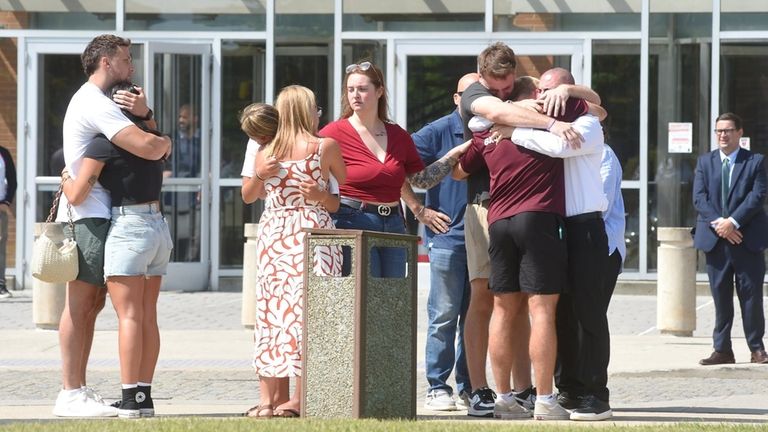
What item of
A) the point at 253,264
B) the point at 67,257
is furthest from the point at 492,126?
the point at 253,264

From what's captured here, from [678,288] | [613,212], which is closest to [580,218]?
[613,212]

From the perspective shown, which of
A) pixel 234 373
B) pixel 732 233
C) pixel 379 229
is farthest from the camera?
pixel 732 233

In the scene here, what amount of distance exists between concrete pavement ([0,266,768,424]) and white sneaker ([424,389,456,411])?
0.24 feet

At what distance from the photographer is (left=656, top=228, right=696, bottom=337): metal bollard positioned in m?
13.5

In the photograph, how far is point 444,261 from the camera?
8.80 metres

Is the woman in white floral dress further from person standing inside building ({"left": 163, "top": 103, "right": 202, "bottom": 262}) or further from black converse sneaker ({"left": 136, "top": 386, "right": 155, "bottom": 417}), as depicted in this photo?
person standing inside building ({"left": 163, "top": 103, "right": 202, "bottom": 262})

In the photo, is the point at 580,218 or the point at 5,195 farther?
the point at 5,195

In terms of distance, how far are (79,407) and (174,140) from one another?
10619 millimetres

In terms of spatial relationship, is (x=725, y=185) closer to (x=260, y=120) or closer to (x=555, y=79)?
(x=555, y=79)

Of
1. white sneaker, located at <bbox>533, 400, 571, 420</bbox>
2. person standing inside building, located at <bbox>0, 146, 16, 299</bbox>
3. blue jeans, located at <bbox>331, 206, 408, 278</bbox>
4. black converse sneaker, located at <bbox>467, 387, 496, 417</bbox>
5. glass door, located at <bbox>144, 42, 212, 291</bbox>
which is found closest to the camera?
blue jeans, located at <bbox>331, 206, 408, 278</bbox>

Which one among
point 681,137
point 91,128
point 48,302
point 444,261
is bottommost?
point 48,302

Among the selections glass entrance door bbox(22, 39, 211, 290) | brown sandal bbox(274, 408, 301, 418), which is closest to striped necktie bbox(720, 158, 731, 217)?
brown sandal bbox(274, 408, 301, 418)

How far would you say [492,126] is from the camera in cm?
818

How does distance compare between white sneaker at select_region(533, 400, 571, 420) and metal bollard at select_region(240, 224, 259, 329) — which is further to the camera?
metal bollard at select_region(240, 224, 259, 329)
